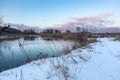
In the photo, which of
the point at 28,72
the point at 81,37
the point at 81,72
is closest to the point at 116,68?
the point at 81,72

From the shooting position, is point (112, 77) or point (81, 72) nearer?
point (112, 77)

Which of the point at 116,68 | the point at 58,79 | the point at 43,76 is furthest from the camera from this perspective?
the point at 116,68

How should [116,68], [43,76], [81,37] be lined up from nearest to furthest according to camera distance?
[43,76] → [116,68] → [81,37]

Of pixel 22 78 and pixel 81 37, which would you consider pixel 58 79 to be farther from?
pixel 81 37

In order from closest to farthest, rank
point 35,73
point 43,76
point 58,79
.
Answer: point 58,79, point 43,76, point 35,73

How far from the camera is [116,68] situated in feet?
9.39

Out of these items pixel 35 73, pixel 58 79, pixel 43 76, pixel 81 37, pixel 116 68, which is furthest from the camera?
pixel 81 37

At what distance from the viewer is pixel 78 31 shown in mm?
12117

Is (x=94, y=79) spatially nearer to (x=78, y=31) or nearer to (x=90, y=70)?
(x=90, y=70)

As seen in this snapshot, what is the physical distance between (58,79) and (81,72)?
441 mm

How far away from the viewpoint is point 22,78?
2369 millimetres

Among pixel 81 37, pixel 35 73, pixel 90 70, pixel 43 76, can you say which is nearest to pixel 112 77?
pixel 90 70

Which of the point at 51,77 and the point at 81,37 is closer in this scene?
the point at 51,77

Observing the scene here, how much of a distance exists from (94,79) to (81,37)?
971 cm
